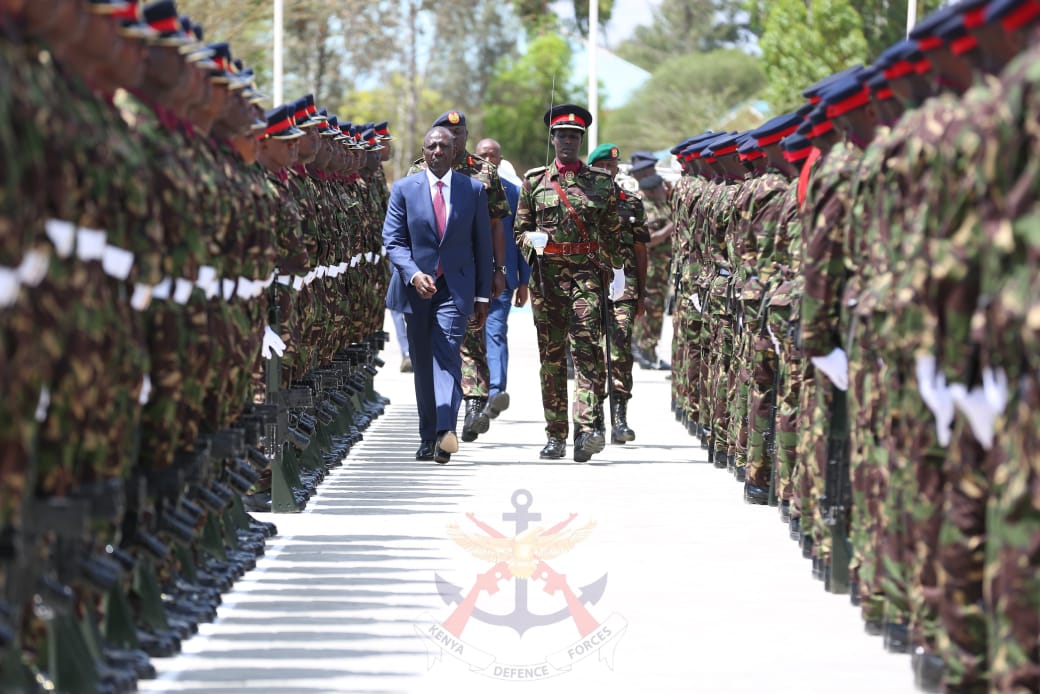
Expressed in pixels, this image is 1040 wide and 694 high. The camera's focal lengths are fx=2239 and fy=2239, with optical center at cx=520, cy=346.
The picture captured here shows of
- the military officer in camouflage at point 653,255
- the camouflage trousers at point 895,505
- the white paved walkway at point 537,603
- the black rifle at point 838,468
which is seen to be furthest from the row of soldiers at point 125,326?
the military officer in camouflage at point 653,255

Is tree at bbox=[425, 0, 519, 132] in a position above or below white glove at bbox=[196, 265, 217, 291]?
above

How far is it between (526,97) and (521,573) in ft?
281

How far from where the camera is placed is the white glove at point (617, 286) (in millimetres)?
16141

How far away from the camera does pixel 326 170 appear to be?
15219mm

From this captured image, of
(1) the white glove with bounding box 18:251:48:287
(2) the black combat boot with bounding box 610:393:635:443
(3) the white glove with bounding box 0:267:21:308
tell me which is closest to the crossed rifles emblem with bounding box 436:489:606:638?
(1) the white glove with bounding box 18:251:48:287

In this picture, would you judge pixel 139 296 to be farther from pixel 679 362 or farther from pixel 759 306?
pixel 679 362

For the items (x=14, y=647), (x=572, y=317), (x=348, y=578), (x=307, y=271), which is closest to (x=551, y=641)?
(x=348, y=578)

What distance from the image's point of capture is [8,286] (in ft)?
19.9

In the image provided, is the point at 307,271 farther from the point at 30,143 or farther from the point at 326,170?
the point at 30,143

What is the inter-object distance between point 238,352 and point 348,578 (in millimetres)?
1421

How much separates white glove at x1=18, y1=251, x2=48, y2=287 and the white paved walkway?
1964 millimetres

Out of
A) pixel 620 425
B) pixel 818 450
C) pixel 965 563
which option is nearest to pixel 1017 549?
pixel 965 563

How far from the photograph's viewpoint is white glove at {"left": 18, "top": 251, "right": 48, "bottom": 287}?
20.4 ft

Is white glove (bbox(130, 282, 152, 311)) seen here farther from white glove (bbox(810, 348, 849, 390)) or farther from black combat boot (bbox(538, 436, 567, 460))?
black combat boot (bbox(538, 436, 567, 460))
